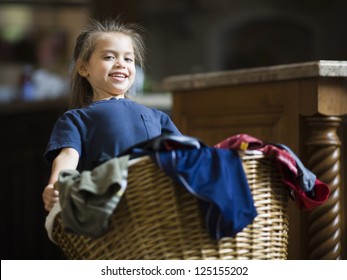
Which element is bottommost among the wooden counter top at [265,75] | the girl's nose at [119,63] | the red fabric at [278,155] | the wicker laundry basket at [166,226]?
the wicker laundry basket at [166,226]

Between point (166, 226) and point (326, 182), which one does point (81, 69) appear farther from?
point (326, 182)

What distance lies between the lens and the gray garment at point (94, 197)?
4.91ft

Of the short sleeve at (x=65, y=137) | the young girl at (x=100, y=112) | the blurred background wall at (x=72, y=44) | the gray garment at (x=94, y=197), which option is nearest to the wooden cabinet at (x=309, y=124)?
the young girl at (x=100, y=112)

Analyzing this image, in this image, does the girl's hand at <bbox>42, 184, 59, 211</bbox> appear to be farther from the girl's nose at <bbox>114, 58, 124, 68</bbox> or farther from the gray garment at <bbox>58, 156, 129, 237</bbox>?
the girl's nose at <bbox>114, 58, 124, 68</bbox>

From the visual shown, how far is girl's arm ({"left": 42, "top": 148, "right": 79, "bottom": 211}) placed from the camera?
1.68 m

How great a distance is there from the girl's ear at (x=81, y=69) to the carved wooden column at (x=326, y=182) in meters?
0.66

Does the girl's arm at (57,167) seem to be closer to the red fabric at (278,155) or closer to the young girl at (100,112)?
the young girl at (100,112)

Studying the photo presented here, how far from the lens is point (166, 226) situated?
156 centimetres

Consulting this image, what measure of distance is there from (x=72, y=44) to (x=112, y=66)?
13.9 feet

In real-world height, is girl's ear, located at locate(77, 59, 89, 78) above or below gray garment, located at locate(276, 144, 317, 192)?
above

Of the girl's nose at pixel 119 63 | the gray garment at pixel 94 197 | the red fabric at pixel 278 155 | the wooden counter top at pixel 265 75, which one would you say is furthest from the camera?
the wooden counter top at pixel 265 75

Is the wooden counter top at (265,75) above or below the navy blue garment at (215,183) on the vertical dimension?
above

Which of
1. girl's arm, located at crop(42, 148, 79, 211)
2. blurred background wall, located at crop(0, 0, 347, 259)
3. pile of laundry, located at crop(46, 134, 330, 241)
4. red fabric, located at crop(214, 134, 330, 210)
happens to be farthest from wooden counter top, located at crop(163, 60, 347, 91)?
blurred background wall, located at crop(0, 0, 347, 259)

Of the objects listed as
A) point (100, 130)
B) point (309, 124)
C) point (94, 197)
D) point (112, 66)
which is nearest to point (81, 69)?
point (112, 66)
